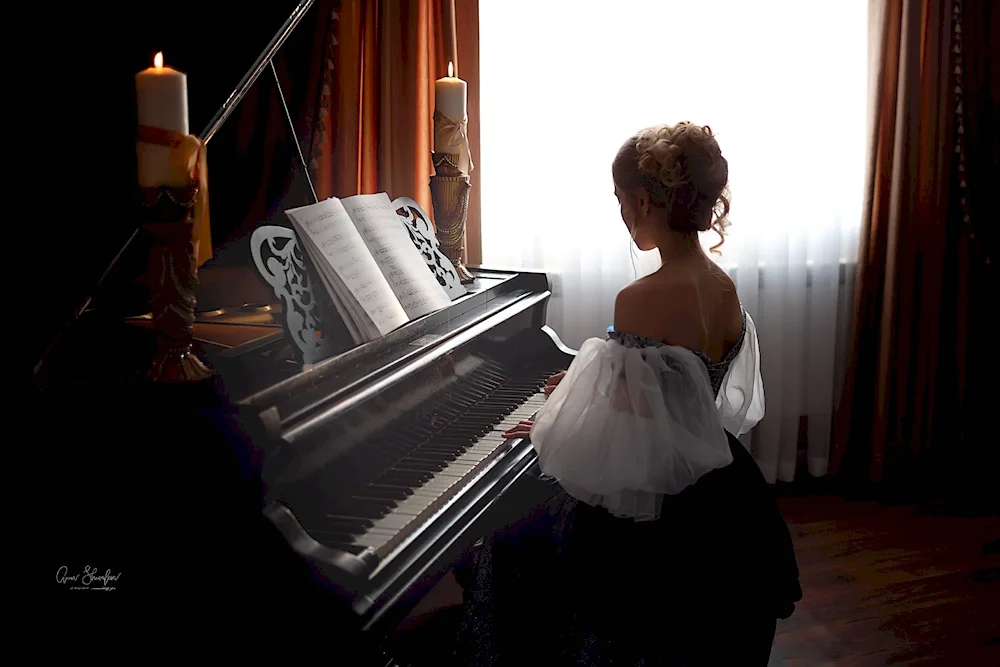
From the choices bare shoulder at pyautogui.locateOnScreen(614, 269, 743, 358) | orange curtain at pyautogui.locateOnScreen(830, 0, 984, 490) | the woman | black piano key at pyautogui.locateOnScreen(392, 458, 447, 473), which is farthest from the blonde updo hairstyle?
orange curtain at pyautogui.locateOnScreen(830, 0, 984, 490)

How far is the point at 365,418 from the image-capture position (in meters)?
1.53

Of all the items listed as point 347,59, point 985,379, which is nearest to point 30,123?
point 347,59

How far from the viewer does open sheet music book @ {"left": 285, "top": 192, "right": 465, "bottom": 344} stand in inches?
63.1

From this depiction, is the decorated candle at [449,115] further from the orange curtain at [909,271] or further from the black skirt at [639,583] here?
the orange curtain at [909,271]

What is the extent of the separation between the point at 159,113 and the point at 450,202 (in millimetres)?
1079

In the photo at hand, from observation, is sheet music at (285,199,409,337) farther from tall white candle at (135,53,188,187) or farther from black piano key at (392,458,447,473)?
tall white candle at (135,53,188,187)

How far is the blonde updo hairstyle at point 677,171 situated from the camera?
1804 mm

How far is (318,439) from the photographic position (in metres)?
1.41

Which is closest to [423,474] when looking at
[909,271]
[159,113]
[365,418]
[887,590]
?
[365,418]

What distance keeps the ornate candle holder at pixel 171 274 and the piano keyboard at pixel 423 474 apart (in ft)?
1.03

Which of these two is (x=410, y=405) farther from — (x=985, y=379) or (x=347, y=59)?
(x=985, y=379)

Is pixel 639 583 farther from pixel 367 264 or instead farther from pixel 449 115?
pixel 449 115

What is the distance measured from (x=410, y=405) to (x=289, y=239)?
14.1 inches
